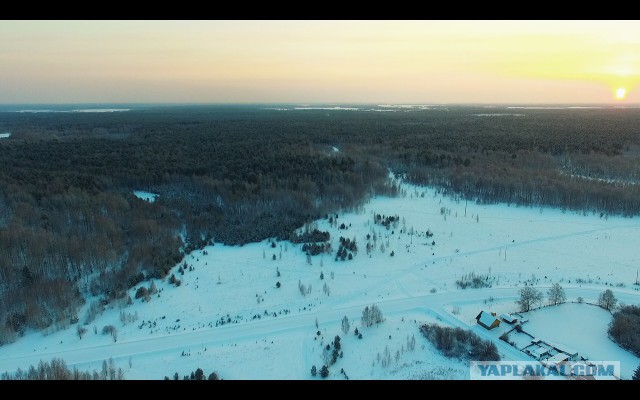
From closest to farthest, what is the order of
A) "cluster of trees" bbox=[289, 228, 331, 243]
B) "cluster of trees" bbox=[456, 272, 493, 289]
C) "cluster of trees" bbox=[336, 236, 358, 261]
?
1. "cluster of trees" bbox=[456, 272, 493, 289]
2. "cluster of trees" bbox=[336, 236, 358, 261]
3. "cluster of trees" bbox=[289, 228, 331, 243]

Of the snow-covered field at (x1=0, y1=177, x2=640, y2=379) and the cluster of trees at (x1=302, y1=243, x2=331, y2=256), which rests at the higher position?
the cluster of trees at (x1=302, y1=243, x2=331, y2=256)

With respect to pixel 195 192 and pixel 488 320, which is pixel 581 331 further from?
pixel 195 192

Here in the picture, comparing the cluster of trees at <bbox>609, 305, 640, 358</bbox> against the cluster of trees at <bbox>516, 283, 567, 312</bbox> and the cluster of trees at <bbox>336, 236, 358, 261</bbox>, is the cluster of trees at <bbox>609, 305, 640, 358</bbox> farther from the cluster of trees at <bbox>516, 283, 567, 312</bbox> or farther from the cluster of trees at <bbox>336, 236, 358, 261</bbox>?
the cluster of trees at <bbox>336, 236, 358, 261</bbox>

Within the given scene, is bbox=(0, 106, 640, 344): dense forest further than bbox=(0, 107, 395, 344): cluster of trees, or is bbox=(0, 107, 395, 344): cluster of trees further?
bbox=(0, 106, 640, 344): dense forest

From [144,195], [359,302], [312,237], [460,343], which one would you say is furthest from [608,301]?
[144,195]

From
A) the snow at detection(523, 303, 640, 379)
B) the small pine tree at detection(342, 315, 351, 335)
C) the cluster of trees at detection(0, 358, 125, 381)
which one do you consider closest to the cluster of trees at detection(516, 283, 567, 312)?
the snow at detection(523, 303, 640, 379)

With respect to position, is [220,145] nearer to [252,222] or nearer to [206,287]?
[252,222]
